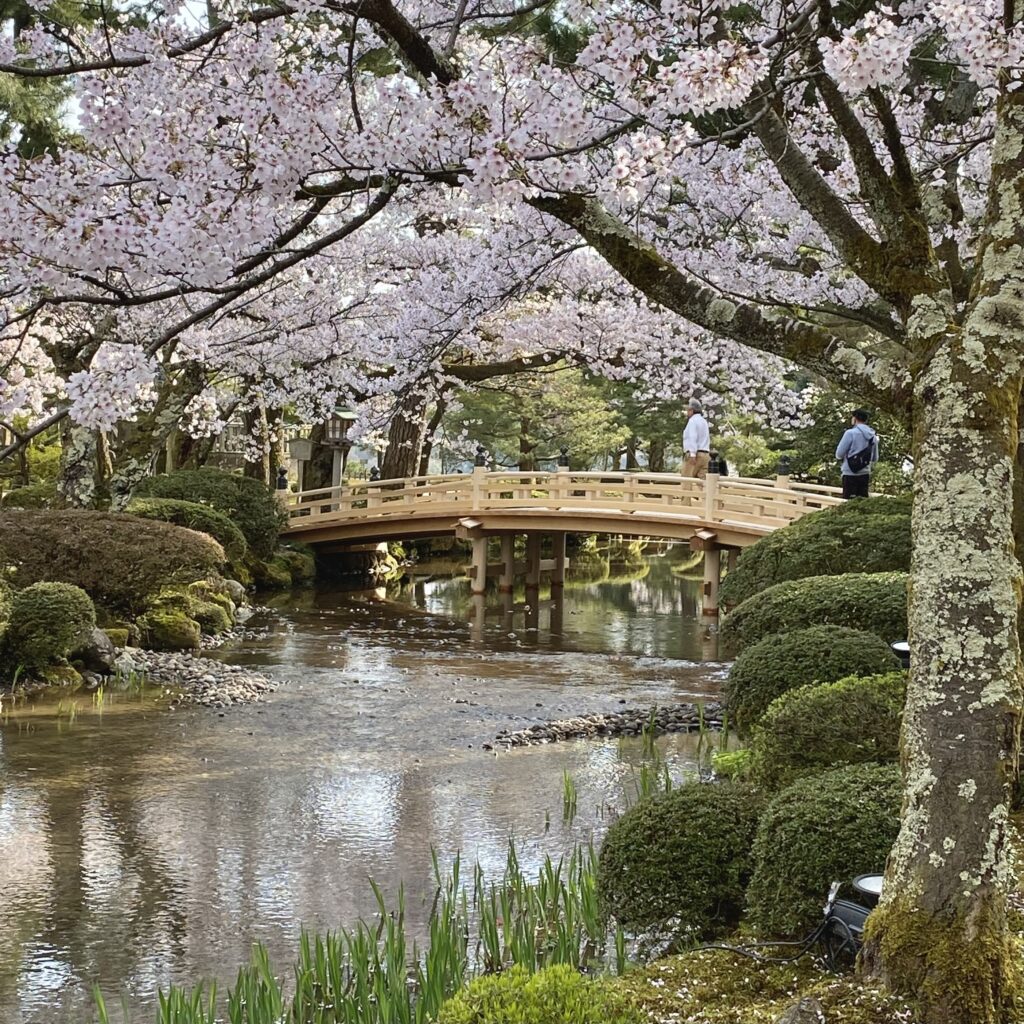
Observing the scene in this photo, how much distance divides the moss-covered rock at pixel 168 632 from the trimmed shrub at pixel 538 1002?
9.97m

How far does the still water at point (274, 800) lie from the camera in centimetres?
496

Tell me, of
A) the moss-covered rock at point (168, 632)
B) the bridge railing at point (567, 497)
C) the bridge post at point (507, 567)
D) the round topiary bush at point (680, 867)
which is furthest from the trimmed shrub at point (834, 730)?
the bridge post at point (507, 567)

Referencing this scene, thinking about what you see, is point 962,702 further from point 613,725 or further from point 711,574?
point 711,574

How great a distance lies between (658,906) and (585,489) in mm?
14592

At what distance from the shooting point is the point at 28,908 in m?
5.27

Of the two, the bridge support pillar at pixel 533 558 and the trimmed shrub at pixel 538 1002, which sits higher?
the bridge support pillar at pixel 533 558

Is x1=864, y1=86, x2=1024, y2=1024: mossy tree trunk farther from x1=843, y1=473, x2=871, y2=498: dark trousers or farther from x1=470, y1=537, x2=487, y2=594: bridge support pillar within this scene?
x1=470, y1=537, x2=487, y2=594: bridge support pillar

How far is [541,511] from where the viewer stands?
1880 centimetres

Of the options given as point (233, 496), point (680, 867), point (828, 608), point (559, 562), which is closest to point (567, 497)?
point (559, 562)

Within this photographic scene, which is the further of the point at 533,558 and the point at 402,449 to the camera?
the point at 402,449

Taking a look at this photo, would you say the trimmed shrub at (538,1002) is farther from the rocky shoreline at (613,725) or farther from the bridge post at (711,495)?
the bridge post at (711,495)

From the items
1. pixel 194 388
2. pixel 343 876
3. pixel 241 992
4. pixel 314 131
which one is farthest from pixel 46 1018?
pixel 194 388

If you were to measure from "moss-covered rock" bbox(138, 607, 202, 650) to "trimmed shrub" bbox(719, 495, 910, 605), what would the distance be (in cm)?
571

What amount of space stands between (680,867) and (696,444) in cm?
1372
